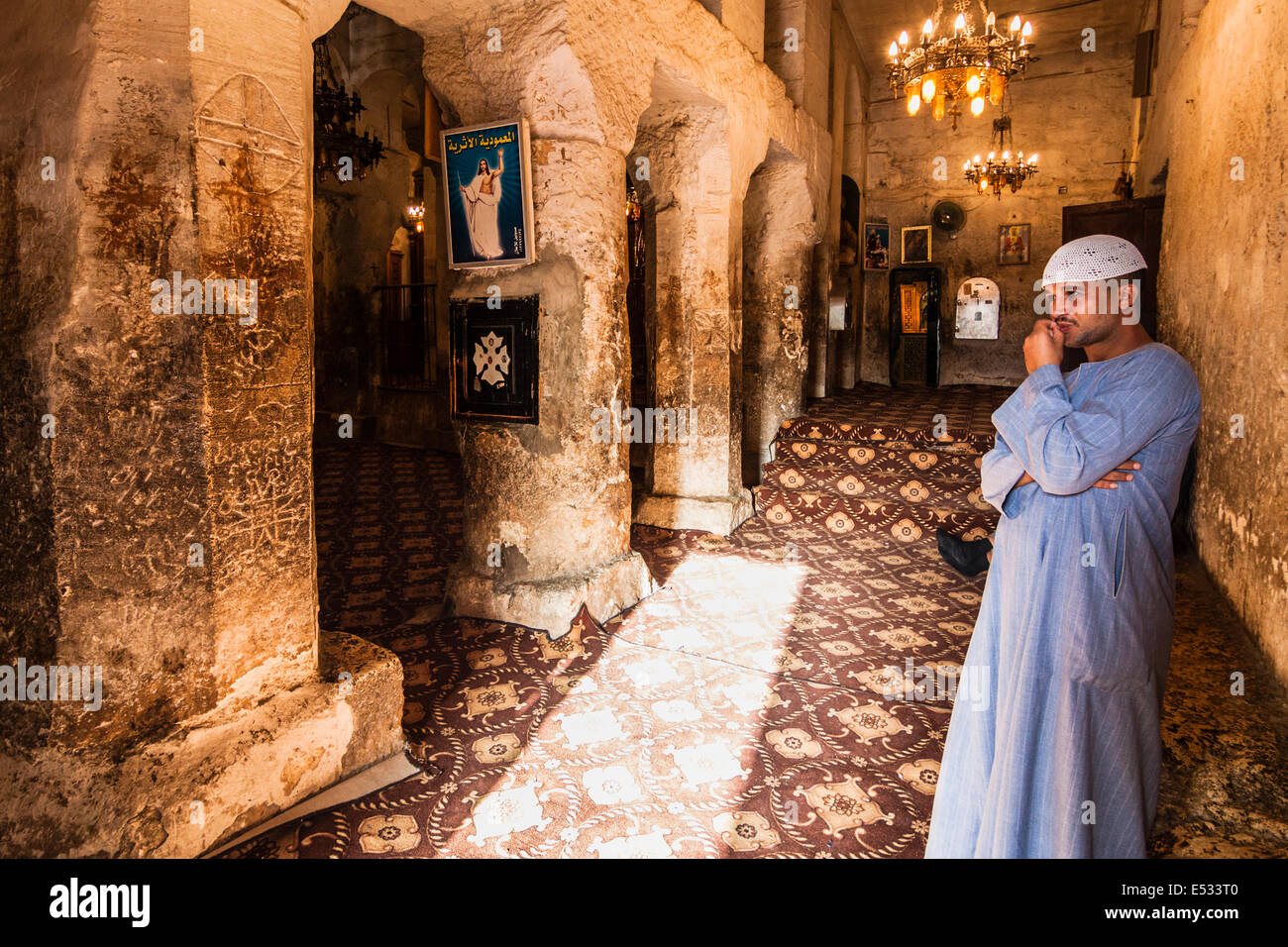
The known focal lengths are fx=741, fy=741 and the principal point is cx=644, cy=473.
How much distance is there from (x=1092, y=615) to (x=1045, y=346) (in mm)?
649

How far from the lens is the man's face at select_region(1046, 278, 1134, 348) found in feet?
5.85

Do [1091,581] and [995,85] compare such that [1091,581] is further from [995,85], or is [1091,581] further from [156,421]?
[995,85]

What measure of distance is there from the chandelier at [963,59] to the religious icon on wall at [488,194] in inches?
180

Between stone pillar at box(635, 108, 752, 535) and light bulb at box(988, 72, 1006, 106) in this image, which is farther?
light bulb at box(988, 72, 1006, 106)

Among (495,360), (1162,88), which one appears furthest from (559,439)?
(1162,88)

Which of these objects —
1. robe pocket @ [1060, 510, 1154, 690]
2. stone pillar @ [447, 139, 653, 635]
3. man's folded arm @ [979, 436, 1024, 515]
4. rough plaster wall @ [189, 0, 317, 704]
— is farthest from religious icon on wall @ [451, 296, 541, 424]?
robe pocket @ [1060, 510, 1154, 690]

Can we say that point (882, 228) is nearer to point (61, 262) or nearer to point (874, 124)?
point (874, 124)

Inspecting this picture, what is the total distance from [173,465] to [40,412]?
1.11 feet

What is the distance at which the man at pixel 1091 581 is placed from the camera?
168 centimetres

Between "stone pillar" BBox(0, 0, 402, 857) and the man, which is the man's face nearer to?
the man

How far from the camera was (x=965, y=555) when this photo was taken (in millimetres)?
3201

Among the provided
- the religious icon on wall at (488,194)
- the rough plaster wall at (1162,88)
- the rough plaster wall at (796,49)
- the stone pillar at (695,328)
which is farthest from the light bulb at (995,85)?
the religious icon on wall at (488,194)

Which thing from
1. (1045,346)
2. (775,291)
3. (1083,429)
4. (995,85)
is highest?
(995,85)

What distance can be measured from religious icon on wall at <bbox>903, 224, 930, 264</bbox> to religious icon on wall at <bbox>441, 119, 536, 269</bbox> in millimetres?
11449
